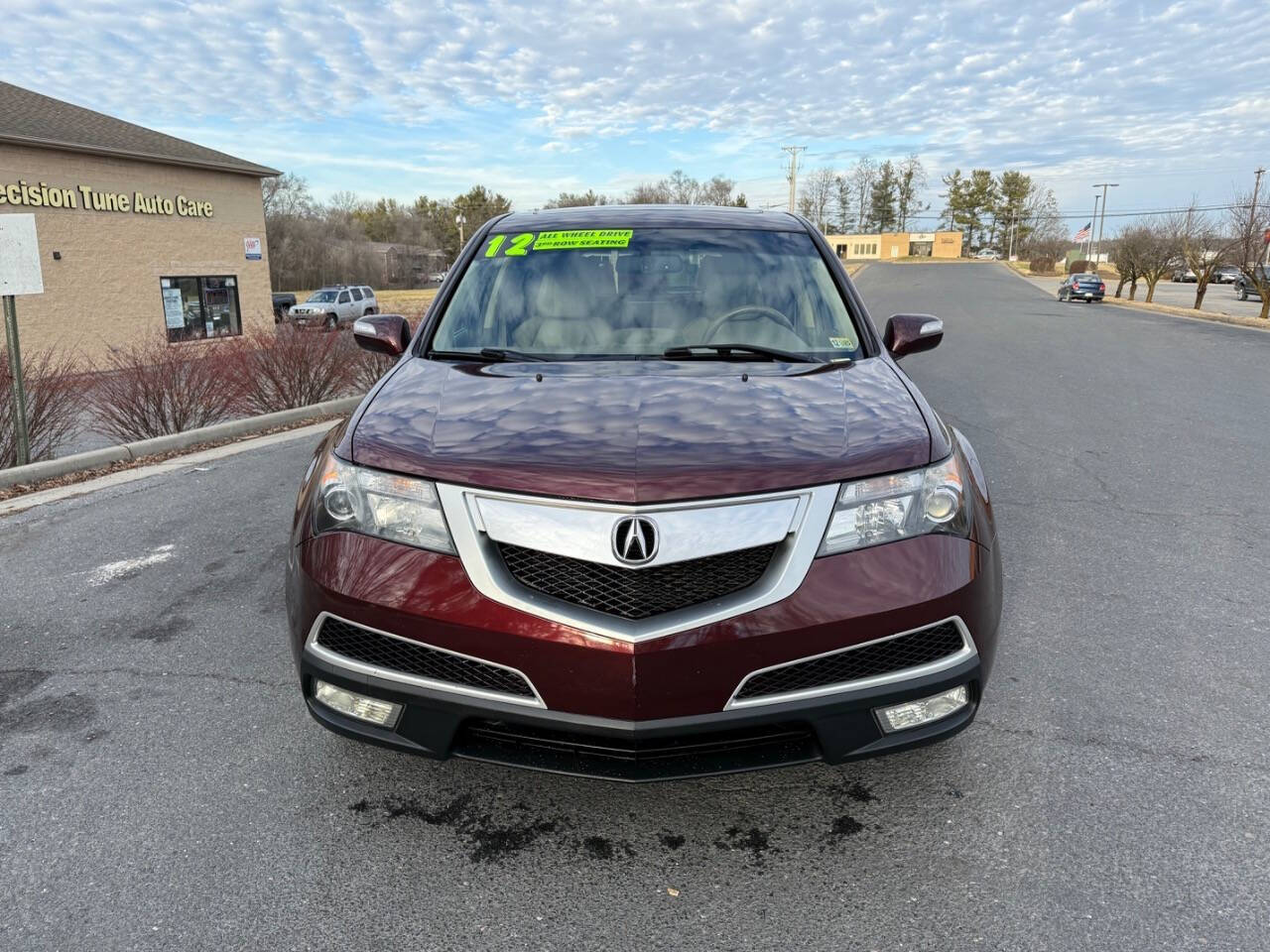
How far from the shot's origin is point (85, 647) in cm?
367

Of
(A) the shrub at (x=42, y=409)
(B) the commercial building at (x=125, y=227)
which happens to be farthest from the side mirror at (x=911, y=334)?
(B) the commercial building at (x=125, y=227)

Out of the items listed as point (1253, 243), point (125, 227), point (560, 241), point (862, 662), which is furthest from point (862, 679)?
point (1253, 243)

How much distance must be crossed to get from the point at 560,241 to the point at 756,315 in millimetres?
961

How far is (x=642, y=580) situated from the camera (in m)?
2.07

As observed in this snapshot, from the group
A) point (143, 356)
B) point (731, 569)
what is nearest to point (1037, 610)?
point (731, 569)

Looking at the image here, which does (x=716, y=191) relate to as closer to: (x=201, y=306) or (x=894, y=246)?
(x=894, y=246)

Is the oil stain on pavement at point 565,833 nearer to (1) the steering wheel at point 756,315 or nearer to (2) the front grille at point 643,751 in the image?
(2) the front grille at point 643,751

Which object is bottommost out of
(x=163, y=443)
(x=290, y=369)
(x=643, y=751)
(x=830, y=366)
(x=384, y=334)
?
(x=163, y=443)

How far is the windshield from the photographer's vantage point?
3320 millimetres

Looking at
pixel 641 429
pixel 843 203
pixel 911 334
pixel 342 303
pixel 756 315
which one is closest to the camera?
pixel 641 429

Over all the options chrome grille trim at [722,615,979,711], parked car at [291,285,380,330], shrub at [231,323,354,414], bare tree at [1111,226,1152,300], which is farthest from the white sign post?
bare tree at [1111,226,1152,300]

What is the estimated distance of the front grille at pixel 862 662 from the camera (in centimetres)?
209

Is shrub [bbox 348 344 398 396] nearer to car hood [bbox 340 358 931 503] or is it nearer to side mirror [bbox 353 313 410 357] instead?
side mirror [bbox 353 313 410 357]

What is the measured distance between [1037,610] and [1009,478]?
262cm
